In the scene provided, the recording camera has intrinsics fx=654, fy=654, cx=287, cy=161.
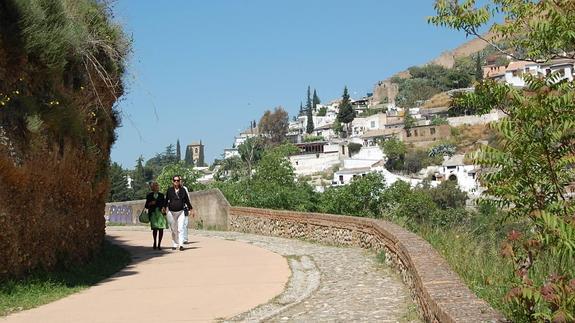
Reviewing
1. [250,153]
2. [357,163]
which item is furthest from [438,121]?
[250,153]

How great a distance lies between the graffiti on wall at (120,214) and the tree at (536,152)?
2233cm

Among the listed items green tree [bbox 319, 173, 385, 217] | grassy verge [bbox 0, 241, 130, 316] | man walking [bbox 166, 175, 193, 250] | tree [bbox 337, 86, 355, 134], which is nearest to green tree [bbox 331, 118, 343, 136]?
tree [bbox 337, 86, 355, 134]

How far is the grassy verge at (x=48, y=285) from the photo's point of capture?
766cm

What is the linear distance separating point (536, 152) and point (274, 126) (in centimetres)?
13946

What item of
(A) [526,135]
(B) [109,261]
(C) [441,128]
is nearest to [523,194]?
(A) [526,135]

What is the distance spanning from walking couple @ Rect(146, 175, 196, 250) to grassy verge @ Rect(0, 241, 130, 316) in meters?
3.27

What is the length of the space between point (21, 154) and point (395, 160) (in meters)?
112

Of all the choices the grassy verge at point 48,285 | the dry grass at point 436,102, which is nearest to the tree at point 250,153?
the grassy verge at point 48,285

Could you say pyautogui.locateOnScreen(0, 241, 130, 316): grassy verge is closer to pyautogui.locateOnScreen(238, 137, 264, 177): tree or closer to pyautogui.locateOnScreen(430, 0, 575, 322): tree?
pyautogui.locateOnScreen(430, 0, 575, 322): tree

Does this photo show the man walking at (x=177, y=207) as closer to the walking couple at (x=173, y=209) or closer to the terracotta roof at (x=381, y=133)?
the walking couple at (x=173, y=209)

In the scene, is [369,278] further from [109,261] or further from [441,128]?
[441,128]

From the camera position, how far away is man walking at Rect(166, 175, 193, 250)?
14359 millimetres

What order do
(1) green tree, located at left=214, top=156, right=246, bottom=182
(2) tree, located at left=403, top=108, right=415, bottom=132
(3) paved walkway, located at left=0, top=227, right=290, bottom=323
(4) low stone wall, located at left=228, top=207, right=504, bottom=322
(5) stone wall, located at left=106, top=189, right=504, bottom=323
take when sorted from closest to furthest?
(4) low stone wall, located at left=228, top=207, right=504, bottom=322
(5) stone wall, located at left=106, top=189, right=504, bottom=323
(3) paved walkway, located at left=0, top=227, right=290, bottom=323
(1) green tree, located at left=214, top=156, right=246, bottom=182
(2) tree, located at left=403, top=108, right=415, bottom=132

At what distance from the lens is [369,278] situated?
9.66 m
